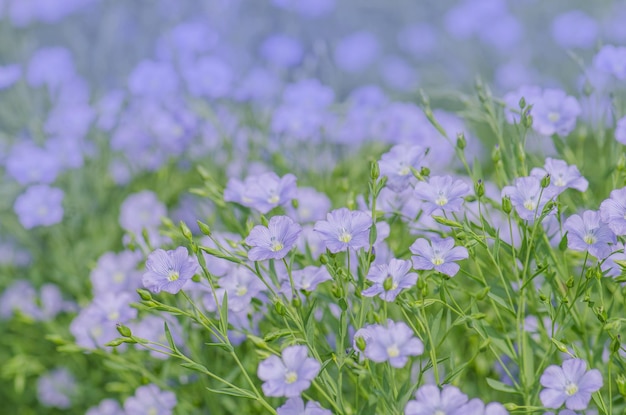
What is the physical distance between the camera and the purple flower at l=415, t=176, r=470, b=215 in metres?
1.03

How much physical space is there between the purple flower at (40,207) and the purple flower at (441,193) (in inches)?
40.8

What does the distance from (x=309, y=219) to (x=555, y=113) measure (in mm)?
514

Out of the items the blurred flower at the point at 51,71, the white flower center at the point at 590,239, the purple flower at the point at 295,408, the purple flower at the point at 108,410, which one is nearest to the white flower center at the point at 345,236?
the purple flower at the point at 295,408

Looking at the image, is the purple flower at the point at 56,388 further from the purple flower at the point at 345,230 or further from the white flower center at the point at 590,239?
the white flower center at the point at 590,239

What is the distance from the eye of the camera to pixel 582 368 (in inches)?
35.6

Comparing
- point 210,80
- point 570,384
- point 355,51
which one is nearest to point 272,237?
point 570,384

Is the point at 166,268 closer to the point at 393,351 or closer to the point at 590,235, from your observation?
the point at 393,351

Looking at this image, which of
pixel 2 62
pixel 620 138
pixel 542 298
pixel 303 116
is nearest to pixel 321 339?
pixel 542 298

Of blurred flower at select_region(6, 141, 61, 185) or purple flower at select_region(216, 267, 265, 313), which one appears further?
blurred flower at select_region(6, 141, 61, 185)

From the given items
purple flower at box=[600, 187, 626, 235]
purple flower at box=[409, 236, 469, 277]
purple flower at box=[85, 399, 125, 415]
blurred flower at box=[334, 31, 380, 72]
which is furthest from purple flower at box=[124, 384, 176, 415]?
blurred flower at box=[334, 31, 380, 72]

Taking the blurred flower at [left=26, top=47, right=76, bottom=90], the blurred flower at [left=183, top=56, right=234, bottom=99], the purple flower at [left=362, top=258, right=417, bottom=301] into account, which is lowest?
the blurred flower at [left=26, top=47, right=76, bottom=90]

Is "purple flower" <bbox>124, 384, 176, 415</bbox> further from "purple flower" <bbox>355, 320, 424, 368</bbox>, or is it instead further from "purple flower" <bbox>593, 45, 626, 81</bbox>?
"purple flower" <bbox>593, 45, 626, 81</bbox>

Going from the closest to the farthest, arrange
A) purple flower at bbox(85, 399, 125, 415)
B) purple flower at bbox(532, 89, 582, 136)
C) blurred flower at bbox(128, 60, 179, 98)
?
purple flower at bbox(532, 89, 582, 136) → purple flower at bbox(85, 399, 125, 415) → blurred flower at bbox(128, 60, 179, 98)

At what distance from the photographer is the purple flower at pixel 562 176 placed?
1091mm
